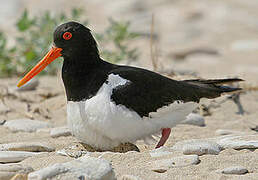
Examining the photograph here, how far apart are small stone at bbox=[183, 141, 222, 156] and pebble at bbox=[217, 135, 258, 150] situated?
196 millimetres

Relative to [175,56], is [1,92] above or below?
above

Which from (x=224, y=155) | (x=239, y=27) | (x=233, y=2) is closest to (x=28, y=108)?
(x=224, y=155)

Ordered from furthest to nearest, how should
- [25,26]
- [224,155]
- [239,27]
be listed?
[239,27]
[25,26]
[224,155]

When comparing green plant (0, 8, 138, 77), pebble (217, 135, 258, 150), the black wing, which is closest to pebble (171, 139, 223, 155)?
pebble (217, 135, 258, 150)

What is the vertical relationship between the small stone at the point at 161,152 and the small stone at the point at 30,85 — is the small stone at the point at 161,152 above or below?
above

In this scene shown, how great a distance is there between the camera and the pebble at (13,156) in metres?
3.93

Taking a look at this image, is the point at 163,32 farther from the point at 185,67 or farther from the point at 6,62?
the point at 6,62

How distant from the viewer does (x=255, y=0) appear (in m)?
15.7

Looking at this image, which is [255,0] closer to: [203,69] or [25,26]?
[203,69]

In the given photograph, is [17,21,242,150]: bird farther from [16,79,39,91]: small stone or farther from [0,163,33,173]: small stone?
[16,79,39,91]: small stone

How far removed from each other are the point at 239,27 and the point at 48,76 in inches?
297

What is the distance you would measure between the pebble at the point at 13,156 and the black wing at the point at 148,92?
2.65 feet

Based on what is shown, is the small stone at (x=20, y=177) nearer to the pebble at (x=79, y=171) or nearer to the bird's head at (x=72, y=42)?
the pebble at (x=79, y=171)

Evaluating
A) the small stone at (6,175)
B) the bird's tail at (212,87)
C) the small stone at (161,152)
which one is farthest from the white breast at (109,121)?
the small stone at (6,175)
